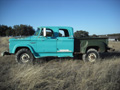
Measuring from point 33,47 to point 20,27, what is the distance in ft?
116

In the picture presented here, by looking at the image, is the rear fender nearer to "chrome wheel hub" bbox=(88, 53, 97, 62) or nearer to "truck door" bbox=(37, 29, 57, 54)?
"chrome wheel hub" bbox=(88, 53, 97, 62)

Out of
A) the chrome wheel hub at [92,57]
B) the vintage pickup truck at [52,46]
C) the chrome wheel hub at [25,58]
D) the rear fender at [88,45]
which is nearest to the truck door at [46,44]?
the vintage pickup truck at [52,46]

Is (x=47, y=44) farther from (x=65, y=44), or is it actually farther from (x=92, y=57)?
(x=92, y=57)

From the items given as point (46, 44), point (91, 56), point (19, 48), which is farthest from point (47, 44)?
point (91, 56)

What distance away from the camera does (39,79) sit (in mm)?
2990

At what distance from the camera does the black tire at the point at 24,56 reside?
478cm

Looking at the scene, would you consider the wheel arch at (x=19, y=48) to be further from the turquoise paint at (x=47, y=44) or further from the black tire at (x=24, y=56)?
the black tire at (x=24, y=56)

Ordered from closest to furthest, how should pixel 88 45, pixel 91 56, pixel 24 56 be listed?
pixel 24 56
pixel 88 45
pixel 91 56

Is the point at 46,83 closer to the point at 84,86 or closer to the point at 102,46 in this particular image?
the point at 84,86

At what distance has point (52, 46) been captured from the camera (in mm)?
4941

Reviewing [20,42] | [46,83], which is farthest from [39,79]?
[20,42]

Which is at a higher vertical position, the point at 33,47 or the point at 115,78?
the point at 33,47

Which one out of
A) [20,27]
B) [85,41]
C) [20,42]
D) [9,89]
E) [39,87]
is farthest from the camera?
[20,27]

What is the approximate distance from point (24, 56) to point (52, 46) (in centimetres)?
151
